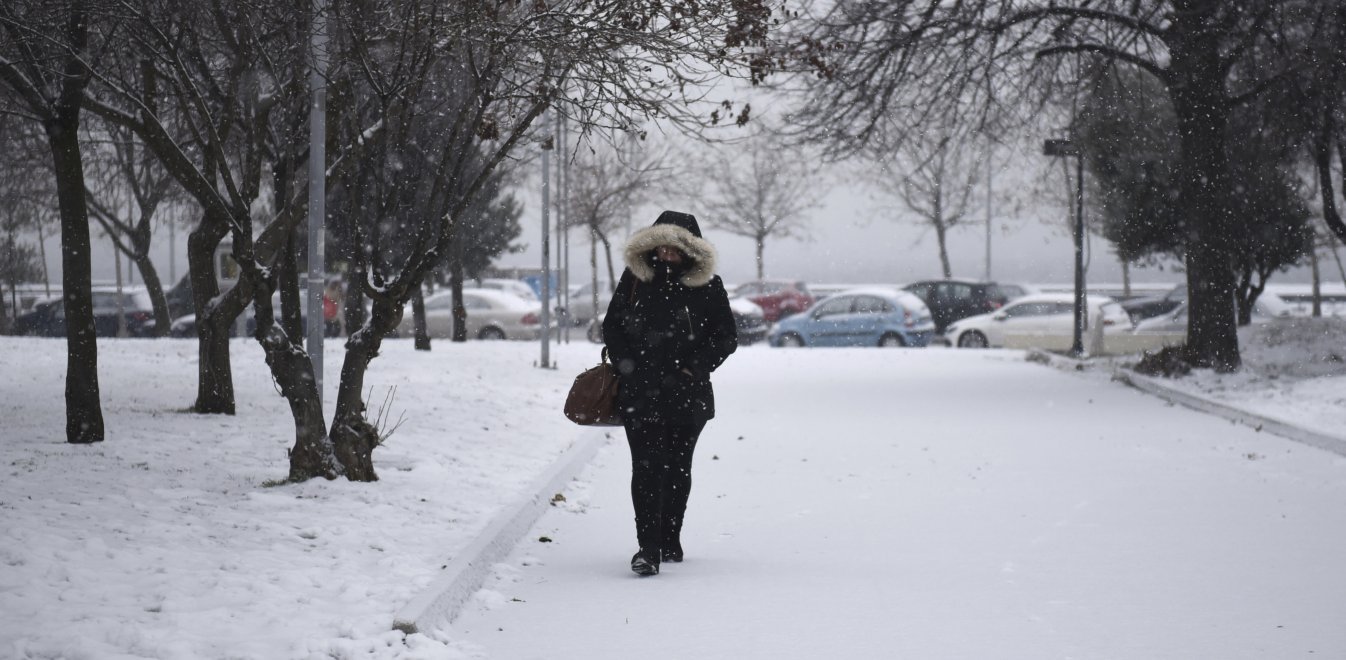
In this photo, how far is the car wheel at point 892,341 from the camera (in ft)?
98.8

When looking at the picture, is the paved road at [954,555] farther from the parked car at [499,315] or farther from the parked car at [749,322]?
the parked car at [749,322]

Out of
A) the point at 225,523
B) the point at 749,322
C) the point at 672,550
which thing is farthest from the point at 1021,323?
the point at 225,523

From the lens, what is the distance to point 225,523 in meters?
7.14

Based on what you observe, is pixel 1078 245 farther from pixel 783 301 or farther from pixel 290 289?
pixel 290 289

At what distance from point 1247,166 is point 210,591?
836 inches

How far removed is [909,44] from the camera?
1655cm

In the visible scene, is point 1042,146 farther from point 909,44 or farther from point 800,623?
point 800,623

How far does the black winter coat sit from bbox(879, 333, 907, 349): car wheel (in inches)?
946

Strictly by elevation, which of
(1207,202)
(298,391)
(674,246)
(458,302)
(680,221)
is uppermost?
(1207,202)

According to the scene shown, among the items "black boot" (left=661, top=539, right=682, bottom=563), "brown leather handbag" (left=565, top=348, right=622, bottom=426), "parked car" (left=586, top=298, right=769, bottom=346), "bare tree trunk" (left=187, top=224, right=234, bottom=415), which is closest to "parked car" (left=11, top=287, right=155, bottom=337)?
"parked car" (left=586, top=298, right=769, bottom=346)

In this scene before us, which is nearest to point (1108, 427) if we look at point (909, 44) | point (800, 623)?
point (909, 44)

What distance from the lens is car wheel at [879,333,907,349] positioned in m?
30.1

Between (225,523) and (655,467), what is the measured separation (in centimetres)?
236

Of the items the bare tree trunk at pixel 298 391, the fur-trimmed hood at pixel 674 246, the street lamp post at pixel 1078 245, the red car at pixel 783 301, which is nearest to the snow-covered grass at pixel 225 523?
the bare tree trunk at pixel 298 391
